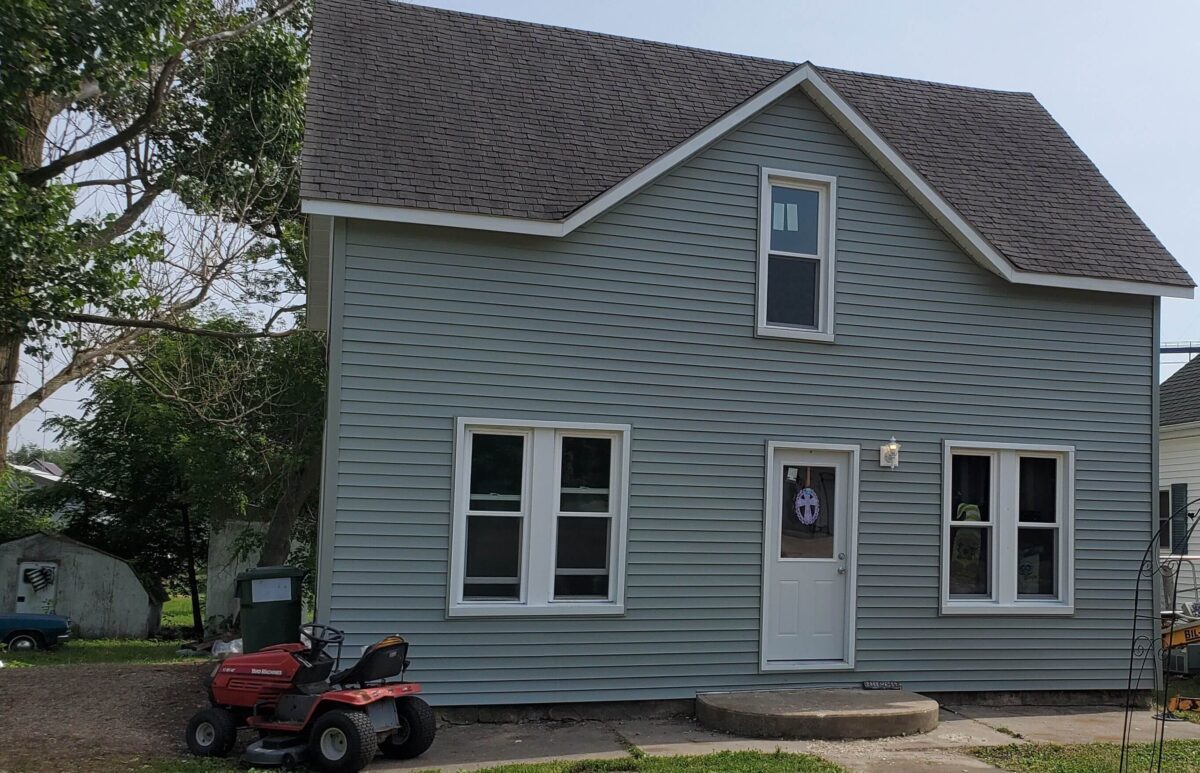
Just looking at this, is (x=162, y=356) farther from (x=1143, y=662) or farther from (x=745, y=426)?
(x=1143, y=662)

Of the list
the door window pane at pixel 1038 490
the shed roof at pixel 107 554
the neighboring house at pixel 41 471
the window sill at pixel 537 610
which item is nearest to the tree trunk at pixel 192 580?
the shed roof at pixel 107 554

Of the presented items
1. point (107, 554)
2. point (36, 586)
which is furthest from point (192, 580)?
point (36, 586)

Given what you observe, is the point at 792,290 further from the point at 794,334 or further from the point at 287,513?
the point at 287,513

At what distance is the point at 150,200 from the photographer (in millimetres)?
19906

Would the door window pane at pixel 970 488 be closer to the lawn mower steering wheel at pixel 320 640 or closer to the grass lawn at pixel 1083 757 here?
the grass lawn at pixel 1083 757

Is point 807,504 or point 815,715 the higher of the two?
point 807,504

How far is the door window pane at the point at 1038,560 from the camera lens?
1115 cm

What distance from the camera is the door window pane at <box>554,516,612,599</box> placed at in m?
9.82

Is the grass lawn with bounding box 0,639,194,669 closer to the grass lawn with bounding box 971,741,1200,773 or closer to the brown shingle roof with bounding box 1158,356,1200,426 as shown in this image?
the grass lawn with bounding box 971,741,1200,773

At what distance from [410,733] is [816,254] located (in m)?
5.83

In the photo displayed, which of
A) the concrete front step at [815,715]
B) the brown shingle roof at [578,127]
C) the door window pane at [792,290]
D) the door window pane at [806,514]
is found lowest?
the concrete front step at [815,715]

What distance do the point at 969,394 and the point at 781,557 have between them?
2554mm

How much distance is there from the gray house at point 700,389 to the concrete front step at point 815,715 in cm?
53

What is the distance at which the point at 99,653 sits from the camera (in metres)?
16.6
